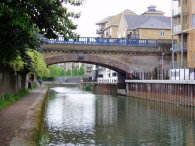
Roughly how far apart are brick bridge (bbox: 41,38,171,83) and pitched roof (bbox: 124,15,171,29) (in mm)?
19166

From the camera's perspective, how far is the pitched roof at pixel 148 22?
86150mm

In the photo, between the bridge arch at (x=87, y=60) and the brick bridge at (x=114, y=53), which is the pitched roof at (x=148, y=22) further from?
the bridge arch at (x=87, y=60)

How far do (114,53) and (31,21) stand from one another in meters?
49.9

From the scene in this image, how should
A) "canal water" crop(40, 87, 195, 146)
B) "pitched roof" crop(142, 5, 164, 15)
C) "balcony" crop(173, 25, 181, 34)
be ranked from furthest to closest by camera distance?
1. "pitched roof" crop(142, 5, 164, 15)
2. "balcony" crop(173, 25, 181, 34)
3. "canal water" crop(40, 87, 195, 146)

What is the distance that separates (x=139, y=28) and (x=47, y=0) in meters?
72.9

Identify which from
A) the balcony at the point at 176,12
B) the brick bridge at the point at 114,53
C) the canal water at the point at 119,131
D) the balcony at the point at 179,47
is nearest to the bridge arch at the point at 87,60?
the brick bridge at the point at 114,53

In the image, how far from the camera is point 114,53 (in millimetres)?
63594

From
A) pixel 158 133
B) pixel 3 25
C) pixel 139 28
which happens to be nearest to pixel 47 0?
pixel 3 25

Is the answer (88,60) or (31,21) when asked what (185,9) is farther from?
(31,21)

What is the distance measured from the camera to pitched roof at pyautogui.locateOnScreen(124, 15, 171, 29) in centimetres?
8615

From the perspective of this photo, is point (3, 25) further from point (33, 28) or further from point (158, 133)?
point (158, 133)

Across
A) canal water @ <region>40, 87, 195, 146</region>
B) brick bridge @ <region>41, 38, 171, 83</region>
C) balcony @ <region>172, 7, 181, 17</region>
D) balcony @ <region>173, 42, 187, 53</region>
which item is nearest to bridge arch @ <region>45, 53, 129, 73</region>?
brick bridge @ <region>41, 38, 171, 83</region>

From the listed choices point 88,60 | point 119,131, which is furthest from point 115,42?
point 119,131

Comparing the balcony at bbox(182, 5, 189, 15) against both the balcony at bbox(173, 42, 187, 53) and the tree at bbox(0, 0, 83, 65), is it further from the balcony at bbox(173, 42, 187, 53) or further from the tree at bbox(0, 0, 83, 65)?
the tree at bbox(0, 0, 83, 65)
